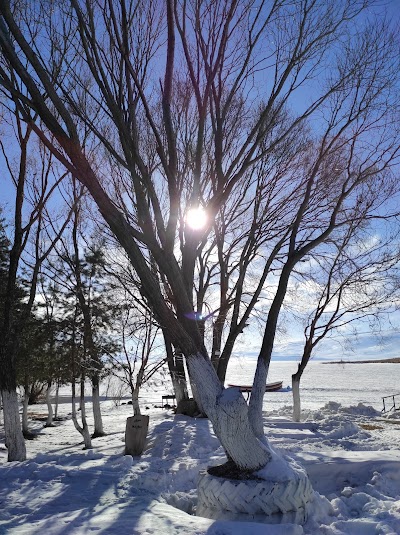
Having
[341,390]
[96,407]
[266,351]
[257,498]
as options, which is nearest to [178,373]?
[96,407]

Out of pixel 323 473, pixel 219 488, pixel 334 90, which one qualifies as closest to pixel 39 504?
pixel 219 488

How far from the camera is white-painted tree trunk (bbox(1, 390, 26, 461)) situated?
10.2 metres

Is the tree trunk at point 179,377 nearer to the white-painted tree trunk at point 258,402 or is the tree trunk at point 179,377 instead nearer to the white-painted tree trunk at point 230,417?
the white-painted tree trunk at point 258,402

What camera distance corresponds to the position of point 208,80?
770 centimetres

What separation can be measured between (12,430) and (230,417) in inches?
250

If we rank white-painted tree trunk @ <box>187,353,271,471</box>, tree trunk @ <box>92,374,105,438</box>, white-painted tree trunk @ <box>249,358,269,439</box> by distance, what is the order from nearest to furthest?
white-painted tree trunk @ <box>187,353,271,471</box> → white-painted tree trunk @ <box>249,358,269,439</box> → tree trunk @ <box>92,374,105,438</box>

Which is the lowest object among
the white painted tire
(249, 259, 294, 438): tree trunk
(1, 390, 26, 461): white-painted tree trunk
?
the white painted tire

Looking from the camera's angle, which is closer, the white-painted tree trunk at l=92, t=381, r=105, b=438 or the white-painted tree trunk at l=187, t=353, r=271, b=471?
the white-painted tree trunk at l=187, t=353, r=271, b=471

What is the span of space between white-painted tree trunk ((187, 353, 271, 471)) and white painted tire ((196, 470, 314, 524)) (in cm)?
32

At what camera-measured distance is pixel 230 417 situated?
6055 millimetres

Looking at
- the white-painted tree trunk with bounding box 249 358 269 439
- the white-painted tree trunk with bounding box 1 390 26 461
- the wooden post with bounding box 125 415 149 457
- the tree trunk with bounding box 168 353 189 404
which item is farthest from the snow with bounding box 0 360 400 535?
the tree trunk with bounding box 168 353 189 404

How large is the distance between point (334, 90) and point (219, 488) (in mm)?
6939

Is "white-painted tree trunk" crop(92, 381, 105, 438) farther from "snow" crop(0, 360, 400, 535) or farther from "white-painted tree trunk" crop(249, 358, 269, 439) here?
"white-painted tree trunk" crop(249, 358, 269, 439)

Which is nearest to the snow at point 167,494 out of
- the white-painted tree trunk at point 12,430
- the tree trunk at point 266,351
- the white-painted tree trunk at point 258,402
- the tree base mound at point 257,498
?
the tree base mound at point 257,498
